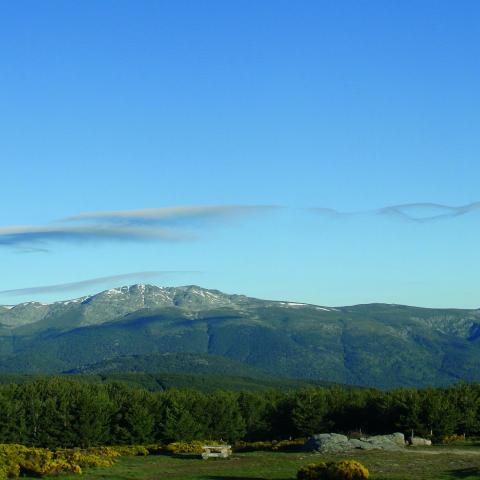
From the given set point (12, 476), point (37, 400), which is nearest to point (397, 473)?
point (12, 476)

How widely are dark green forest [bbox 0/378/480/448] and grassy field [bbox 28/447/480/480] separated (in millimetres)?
28074

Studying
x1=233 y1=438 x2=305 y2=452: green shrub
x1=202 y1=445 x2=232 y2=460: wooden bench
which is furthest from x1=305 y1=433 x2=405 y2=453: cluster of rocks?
x1=202 y1=445 x2=232 y2=460: wooden bench

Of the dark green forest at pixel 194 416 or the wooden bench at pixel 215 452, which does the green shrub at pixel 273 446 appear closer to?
the wooden bench at pixel 215 452

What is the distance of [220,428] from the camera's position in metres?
112

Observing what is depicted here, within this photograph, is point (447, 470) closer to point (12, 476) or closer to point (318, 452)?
point (318, 452)

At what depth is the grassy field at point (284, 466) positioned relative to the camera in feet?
174

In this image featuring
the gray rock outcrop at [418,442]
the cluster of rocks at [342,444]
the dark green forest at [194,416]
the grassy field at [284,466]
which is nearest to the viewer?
the grassy field at [284,466]

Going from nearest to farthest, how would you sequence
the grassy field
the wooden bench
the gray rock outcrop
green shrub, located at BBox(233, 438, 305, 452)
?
the grassy field
the wooden bench
green shrub, located at BBox(233, 438, 305, 452)
the gray rock outcrop

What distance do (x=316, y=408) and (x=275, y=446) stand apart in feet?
88.9

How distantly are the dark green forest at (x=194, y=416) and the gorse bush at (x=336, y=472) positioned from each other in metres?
48.5

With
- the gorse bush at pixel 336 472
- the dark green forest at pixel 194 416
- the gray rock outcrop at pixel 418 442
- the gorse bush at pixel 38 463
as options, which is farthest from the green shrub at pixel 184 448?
the gorse bush at pixel 336 472

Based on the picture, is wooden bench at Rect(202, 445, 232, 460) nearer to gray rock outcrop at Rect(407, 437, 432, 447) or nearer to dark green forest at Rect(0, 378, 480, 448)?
gray rock outcrop at Rect(407, 437, 432, 447)

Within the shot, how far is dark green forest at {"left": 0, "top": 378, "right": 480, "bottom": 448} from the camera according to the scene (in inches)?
3984

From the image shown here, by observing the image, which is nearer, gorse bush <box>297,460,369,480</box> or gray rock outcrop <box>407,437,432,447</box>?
gorse bush <box>297,460,369,480</box>
